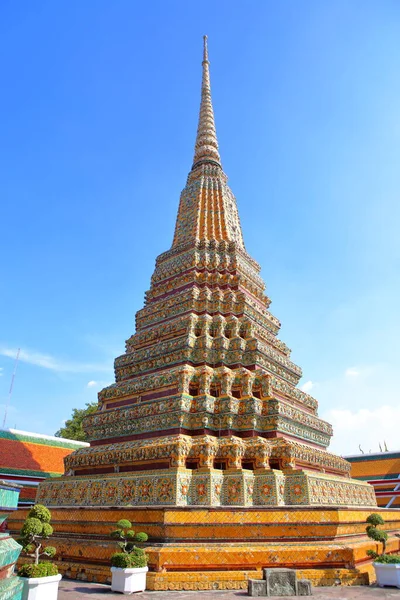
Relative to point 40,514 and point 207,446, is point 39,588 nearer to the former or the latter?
point 40,514

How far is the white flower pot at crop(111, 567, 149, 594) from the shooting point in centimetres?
779

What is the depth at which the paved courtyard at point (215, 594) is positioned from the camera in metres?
7.61

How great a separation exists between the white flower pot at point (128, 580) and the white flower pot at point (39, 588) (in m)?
1.35

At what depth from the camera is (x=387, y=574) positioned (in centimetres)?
872

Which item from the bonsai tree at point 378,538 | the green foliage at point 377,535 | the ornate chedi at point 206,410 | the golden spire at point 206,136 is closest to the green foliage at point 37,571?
the ornate chedi at point 206,410

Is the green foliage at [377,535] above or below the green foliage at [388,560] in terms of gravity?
above

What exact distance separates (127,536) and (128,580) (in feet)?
3.25

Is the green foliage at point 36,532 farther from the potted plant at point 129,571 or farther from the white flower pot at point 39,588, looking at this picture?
the potted plant at point 129,571

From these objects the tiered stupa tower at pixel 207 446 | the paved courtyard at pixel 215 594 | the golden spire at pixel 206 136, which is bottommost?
the paved courtyard at pixel 215 594

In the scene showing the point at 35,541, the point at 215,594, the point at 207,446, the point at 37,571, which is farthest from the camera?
the point at 207,446

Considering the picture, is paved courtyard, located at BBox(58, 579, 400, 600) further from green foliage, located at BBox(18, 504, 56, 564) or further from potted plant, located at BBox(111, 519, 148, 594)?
green foliage, located at BBox(18, 504, 56, 564)

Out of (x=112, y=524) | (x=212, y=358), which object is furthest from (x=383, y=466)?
(x=112, y=524)

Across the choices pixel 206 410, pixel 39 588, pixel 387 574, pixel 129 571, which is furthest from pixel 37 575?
pixel 387 574

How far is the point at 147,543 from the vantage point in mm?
8922
